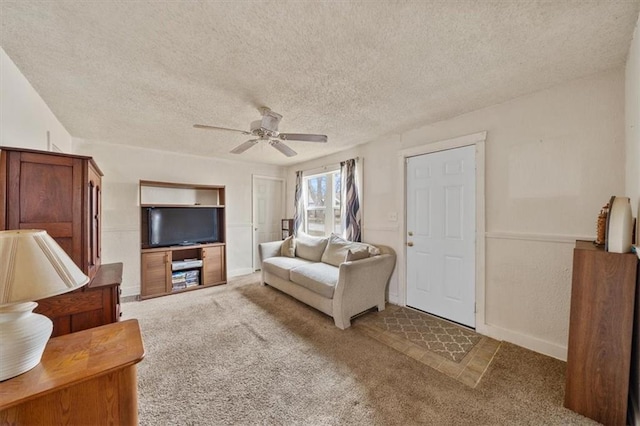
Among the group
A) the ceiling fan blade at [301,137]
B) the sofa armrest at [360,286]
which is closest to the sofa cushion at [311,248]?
the sofa armrest at [360,286]

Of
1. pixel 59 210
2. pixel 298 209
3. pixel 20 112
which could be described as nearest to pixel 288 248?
pixel 298 209

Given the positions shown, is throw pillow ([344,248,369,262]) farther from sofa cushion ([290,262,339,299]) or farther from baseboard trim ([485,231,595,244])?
baseboard trim ([485,231,595,244])

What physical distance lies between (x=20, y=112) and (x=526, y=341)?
4.58 metres

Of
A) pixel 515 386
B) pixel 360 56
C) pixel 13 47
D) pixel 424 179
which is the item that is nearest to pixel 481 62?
pixel 360 56

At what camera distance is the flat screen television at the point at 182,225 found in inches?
149

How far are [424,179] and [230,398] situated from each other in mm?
2904

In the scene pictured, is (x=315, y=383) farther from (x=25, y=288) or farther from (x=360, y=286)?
(x=25, y=288)

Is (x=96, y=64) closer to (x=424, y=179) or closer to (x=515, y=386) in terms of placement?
(x=424, y=179)

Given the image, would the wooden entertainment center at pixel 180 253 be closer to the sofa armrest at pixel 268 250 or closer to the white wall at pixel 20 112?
the sofa armrest at pixel 268 250

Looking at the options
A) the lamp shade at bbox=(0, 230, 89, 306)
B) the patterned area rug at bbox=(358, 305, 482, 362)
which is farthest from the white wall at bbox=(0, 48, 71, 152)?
the patterned area rug at bbox=(358, 305, 482, 362)

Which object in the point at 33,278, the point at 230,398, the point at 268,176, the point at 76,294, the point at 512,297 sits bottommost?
the point at 230,398

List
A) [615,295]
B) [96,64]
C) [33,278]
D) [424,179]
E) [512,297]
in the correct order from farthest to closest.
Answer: [424,179]
[512,297]
[96,64]
[615,295]
[33,278]

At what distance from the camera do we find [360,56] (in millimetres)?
1632

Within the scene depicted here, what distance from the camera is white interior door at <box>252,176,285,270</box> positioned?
5184 mm
